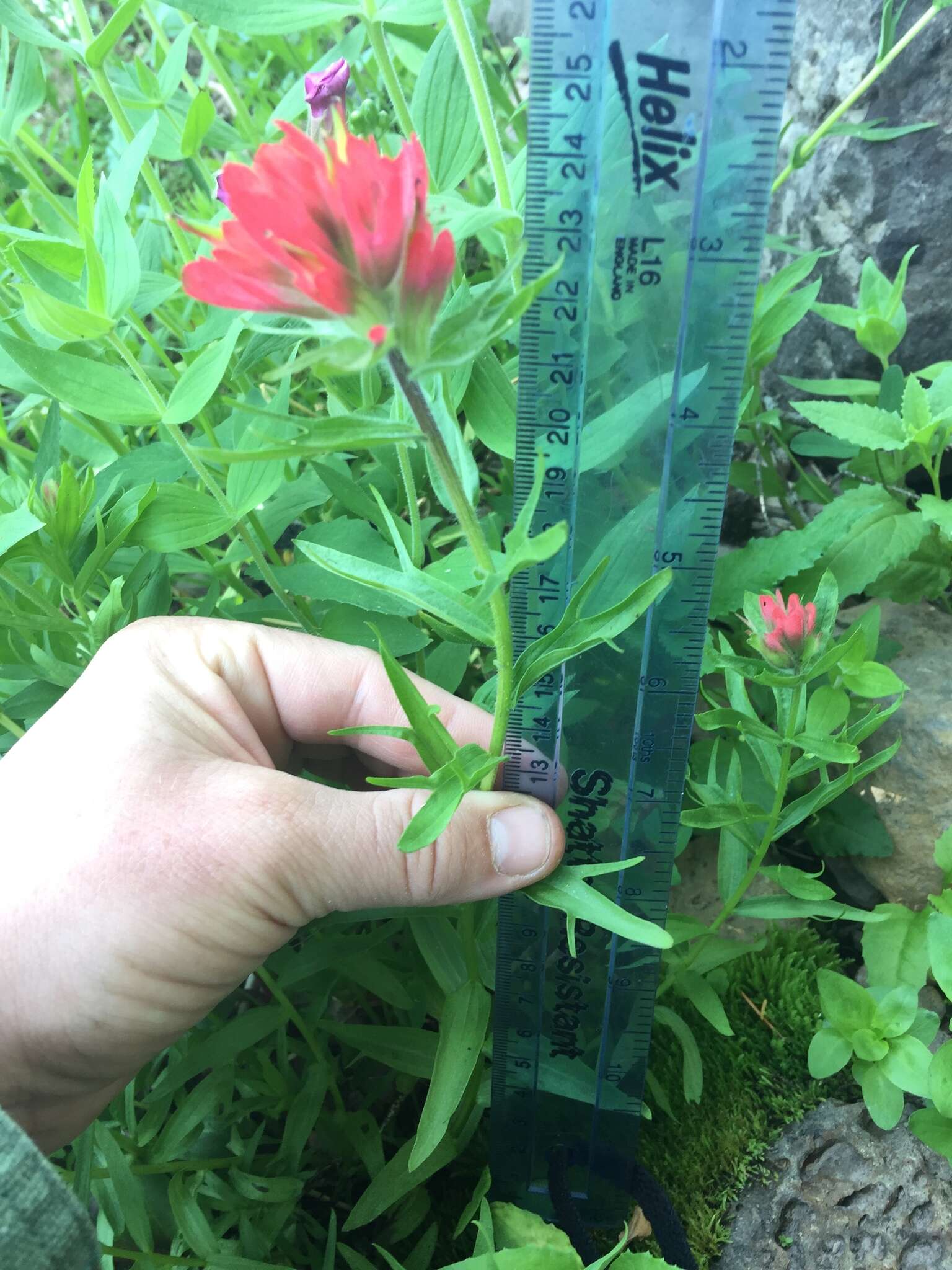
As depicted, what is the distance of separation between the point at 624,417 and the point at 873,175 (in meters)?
1.23

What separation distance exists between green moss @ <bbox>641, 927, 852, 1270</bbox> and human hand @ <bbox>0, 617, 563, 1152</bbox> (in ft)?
1.94

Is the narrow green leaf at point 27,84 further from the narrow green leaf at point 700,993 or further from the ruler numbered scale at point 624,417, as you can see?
the narrow green leaf at point 700,993

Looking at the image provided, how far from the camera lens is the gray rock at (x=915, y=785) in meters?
1.38

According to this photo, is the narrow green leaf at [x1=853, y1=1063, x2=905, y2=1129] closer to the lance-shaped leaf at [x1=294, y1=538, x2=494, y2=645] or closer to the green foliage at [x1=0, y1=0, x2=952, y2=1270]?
the green foliage at [x1=0, y1=0, x2=952, y2=1270]

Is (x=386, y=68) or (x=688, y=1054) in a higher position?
(x=386, y=68)

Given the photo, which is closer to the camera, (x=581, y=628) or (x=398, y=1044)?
(x=581, y=628)

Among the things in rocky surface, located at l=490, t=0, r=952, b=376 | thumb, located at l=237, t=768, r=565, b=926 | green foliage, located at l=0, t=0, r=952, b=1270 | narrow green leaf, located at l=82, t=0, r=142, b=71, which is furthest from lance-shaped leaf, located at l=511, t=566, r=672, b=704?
rocky surface, located at l=490, t=0, r=952, b=376

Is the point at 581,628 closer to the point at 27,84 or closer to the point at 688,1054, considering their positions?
the point at 688,1054

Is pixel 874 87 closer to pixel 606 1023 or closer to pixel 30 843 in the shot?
pixel 606 1023

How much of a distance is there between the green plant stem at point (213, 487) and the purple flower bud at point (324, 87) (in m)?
0.36

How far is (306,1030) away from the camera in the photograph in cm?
121

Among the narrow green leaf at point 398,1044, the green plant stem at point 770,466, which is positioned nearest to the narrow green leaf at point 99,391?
the narrow green leaf at point 398,1044

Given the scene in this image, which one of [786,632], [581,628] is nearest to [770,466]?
[786,632]

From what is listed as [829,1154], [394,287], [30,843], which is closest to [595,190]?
[394,287]
